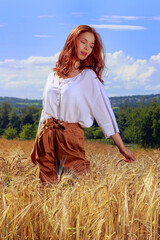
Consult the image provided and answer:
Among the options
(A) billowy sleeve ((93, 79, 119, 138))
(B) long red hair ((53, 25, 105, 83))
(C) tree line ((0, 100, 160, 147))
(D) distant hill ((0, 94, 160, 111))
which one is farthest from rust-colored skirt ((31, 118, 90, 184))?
(D) distant hill ((0, 94, 160, 111))

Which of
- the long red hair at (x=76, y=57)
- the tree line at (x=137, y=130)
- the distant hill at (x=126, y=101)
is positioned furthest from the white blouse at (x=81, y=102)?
the distant hill at (x=126, y=101)

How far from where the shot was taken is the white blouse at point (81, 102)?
2668 millimetres

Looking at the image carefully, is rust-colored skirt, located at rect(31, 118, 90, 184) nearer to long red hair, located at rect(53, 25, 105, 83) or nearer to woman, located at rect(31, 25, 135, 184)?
woman, located at rect(31, 25, 135, 184)

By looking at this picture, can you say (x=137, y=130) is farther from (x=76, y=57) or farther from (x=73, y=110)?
(x=73, y=110)

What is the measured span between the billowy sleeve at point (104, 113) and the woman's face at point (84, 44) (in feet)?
0.96

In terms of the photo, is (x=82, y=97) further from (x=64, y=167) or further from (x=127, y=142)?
(x=127, y=142)

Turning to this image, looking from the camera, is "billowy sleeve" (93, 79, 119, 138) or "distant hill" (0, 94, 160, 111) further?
"distant hill" (0, 94, 160, 111)

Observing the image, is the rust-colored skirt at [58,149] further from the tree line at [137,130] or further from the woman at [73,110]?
the tree line at [137,130]

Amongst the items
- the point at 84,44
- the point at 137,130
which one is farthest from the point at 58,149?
the point at 137,130

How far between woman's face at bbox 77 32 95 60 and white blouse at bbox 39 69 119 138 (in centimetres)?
14

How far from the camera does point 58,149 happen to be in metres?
2.74

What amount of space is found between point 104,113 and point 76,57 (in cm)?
55

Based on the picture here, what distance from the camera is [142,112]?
59.7ft

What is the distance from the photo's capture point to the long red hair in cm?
281
